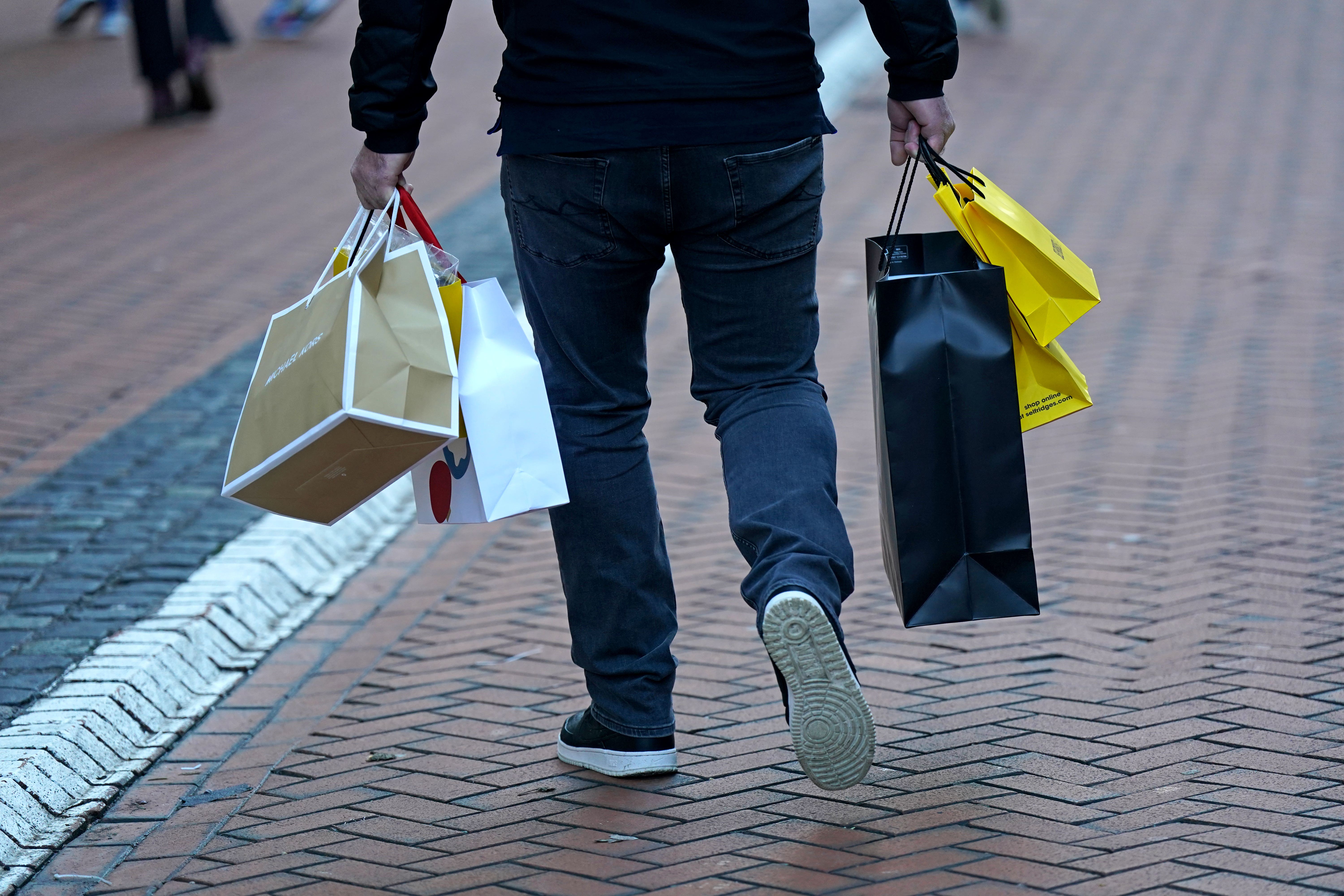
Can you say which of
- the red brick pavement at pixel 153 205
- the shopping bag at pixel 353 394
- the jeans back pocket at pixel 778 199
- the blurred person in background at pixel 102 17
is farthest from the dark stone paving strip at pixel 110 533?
the blurred person in background at pixel 102 17

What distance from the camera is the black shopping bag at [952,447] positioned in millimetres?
2496

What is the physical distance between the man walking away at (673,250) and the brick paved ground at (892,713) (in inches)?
10.6

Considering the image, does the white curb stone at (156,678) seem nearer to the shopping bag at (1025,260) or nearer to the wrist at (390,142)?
the wrist at (390,142)

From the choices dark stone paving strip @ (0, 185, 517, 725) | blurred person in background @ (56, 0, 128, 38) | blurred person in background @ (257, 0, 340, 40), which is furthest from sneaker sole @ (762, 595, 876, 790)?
blurred person in background @ (56, 0, 128, 38)

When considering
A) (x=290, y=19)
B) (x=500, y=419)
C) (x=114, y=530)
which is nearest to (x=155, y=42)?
(x=290, y=19)

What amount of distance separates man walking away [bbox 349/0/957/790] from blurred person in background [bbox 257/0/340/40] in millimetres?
11563

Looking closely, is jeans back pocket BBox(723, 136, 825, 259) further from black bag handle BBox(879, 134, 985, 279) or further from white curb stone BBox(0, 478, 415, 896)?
white curb stone BBox(0, 478, 415, 896)

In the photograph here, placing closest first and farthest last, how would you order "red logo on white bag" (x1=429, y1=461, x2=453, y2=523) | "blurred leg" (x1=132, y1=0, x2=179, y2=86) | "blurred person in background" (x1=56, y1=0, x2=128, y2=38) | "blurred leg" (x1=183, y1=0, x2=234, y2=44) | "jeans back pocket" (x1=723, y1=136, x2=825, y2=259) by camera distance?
"jeans back pocket" (x1=723, y1=136, x2=825, y2=259), "red logo on white bag" (x1=429, y1=461, x2=453, y2=523), "blurred leg" (x1=132, y1=0, x2=179, y2=86), "blurred leg" (x1=183, y1=0, x2=234, y2=44), "blurred person in background" (x1=56, y1=0, x2=128, y2=38)

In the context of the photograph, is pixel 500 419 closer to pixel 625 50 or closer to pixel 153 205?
pixel 625 50

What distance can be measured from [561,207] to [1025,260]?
793mm

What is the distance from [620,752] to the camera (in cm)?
278

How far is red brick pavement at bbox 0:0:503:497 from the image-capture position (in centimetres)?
574

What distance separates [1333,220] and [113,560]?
21.3 ft

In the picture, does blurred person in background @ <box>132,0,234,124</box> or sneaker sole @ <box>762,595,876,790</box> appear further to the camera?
blurred person in background @ <box>132,0,234,124</box>
